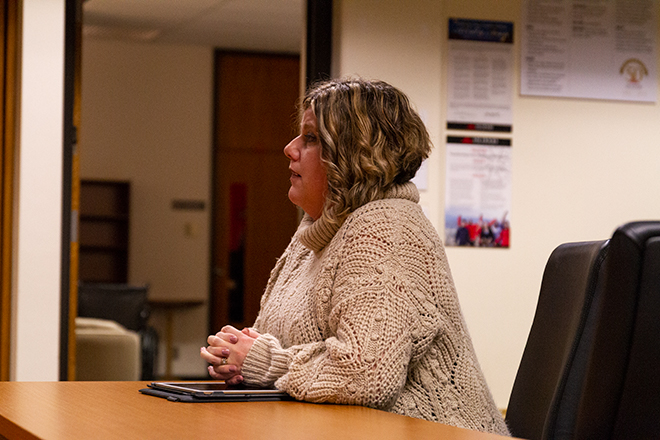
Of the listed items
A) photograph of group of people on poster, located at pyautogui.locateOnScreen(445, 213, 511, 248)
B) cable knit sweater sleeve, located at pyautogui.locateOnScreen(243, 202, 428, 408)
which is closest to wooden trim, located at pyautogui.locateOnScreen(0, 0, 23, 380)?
photograph of group of people on poster, located at pyautogui.locateOnScreen(445, 213, 511, 248)

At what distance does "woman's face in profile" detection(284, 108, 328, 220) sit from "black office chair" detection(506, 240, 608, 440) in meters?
0.51

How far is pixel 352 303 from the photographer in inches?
56.4

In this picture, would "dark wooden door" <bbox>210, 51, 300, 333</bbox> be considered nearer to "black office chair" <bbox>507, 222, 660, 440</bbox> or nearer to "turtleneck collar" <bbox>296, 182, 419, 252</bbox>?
"turtleneck collar" <bbox>296, 182, 419, 252</bbox>

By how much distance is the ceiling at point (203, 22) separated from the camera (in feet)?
21.7

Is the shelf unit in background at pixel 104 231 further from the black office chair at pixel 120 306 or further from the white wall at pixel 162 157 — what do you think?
the black office chair at pixel 120 306

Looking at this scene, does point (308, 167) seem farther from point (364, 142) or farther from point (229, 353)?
point (229, 353)

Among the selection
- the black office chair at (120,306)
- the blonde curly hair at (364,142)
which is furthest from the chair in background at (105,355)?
the blonde curly hair at (364,142)

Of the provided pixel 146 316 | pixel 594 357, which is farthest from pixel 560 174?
pixel 146 316

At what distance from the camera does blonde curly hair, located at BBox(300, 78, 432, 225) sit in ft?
5.33

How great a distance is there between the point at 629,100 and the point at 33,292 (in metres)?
2.75

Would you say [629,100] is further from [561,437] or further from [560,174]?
[561,437]

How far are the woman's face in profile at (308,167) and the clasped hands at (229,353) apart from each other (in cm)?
33

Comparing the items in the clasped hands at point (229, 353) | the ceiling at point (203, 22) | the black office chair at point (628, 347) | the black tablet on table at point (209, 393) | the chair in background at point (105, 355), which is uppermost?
the ceiling at point (203, 22)

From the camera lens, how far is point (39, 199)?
10.8 ft
